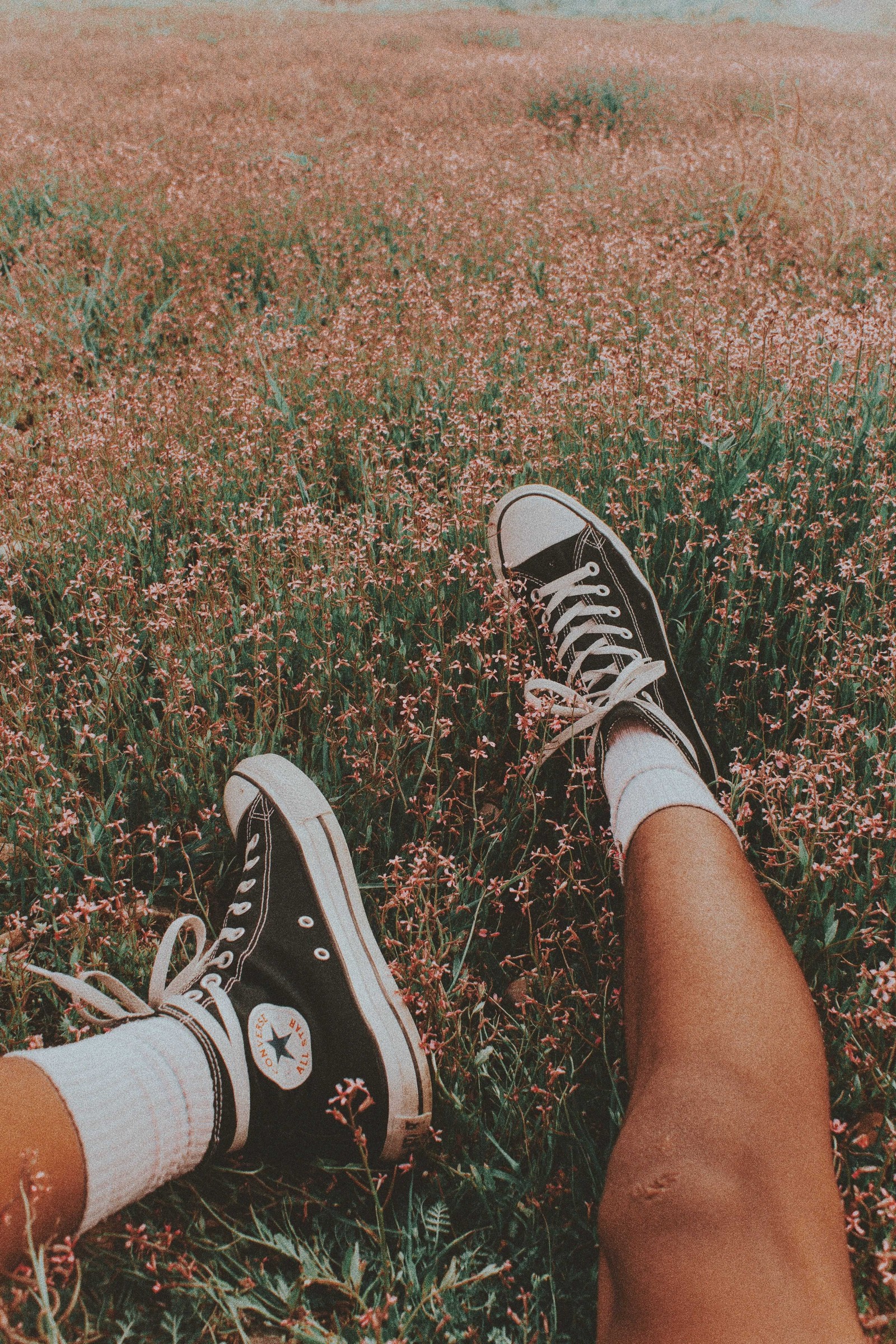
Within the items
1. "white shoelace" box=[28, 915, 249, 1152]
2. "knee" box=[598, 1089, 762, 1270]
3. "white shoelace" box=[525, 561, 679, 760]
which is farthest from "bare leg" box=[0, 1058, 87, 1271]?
"white shoelace" box=[525, 561, 679, 760]

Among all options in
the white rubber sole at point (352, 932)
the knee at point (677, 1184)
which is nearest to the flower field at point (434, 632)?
the white rubber sole at point (352, 932)

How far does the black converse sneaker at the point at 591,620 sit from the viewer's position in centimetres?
225

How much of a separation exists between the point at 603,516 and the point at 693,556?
350 millimetres

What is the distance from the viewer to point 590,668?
2541 mm

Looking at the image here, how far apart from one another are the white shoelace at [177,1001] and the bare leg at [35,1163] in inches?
8.8

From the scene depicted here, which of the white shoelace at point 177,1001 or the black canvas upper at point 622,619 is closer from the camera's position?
the white shoelace at point 177,1001

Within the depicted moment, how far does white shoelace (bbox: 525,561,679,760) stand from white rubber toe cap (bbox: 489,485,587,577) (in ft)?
0.41

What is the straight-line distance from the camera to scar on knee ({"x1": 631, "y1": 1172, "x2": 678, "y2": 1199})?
1197 mm

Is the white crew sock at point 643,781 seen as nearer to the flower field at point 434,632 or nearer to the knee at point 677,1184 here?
the flower field at point 434,632

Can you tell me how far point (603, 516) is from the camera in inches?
111

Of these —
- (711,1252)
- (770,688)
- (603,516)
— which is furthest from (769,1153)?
(603,516)

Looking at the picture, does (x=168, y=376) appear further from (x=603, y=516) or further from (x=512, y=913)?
(x=512, y=913)

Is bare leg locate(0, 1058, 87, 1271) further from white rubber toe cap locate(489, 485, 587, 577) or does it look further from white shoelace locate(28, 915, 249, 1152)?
white rubber toe cap locate(489, 485, 587, 577)

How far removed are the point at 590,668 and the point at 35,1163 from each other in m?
1.84
